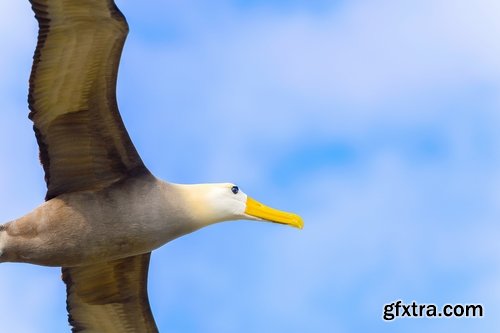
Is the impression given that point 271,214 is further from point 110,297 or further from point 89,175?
point 110,297

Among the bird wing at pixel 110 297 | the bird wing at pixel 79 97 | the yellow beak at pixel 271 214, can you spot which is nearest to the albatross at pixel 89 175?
the bird wing at pixel 79 97

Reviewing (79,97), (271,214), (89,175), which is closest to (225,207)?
(271,214)

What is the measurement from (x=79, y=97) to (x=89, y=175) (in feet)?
3.63

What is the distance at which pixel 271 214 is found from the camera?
19938 mm

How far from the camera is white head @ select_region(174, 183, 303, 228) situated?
1920 cm

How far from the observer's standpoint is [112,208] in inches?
743

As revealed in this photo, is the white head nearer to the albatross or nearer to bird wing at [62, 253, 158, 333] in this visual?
the albatross

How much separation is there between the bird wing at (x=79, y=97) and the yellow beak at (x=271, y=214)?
5.58 ft

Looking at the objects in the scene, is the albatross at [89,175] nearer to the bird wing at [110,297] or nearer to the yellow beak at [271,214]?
the yellow beak at [271,214]

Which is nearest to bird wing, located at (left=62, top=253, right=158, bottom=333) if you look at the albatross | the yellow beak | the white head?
the albatross

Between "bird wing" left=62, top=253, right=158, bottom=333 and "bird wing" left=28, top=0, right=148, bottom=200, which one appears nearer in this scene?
"bird wing" left=28, top=0, right=148, bottom=200

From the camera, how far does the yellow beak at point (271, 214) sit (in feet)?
65.1

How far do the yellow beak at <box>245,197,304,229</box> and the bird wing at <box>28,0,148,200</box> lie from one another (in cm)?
170

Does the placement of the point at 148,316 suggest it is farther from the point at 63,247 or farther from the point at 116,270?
the point at 63,247
